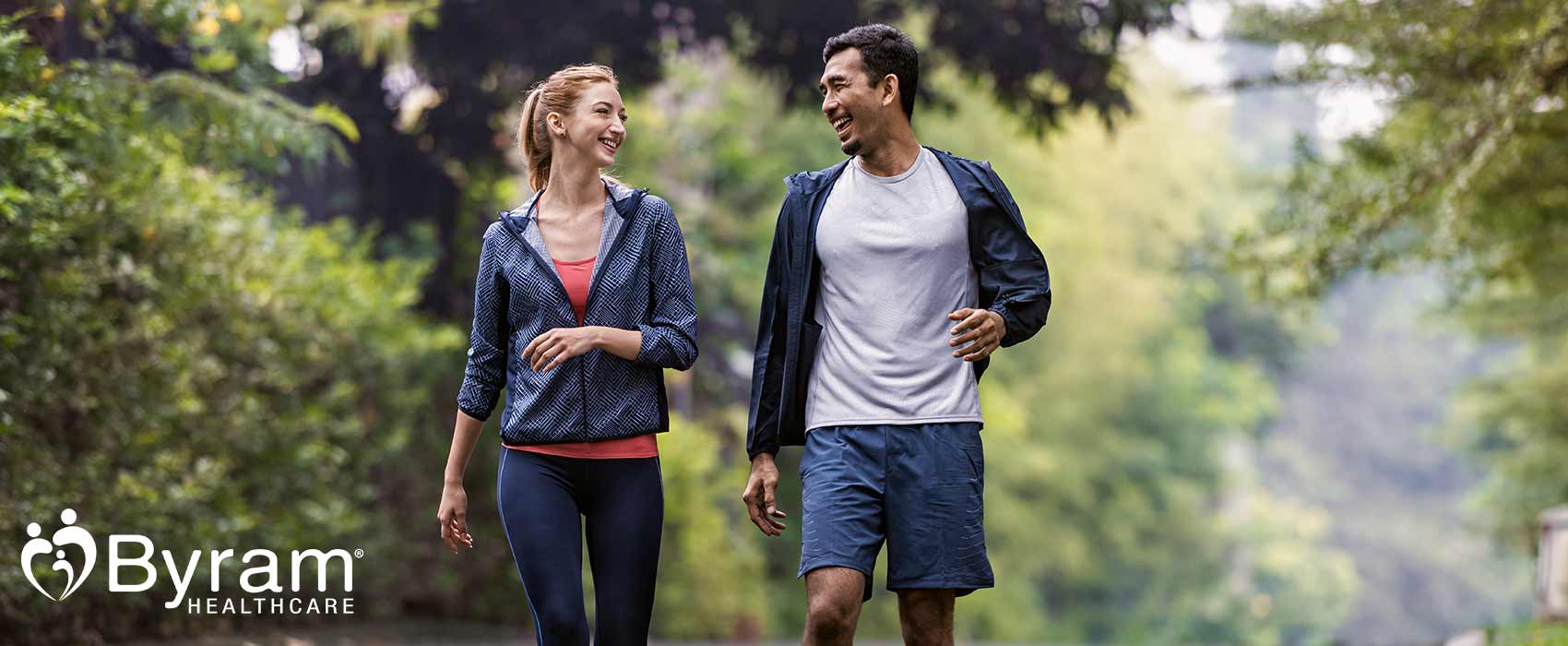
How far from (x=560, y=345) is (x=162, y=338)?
497 centimetres

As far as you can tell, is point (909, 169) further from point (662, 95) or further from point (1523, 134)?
point (662, 95)

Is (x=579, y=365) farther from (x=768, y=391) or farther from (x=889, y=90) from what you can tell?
(x=889, y=90)

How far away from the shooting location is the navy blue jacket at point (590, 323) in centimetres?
483

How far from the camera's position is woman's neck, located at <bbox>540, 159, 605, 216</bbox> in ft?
16.5

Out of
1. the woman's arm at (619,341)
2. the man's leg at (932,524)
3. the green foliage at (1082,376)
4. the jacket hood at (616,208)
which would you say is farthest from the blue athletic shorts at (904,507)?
the green foliage at (1082,376)

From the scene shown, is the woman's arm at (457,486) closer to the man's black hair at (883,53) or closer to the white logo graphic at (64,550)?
the man's black hair at (883,53)

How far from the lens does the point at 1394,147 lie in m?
12.3

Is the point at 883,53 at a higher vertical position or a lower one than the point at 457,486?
higher

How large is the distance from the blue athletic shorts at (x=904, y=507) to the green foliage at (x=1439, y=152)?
4804 mm

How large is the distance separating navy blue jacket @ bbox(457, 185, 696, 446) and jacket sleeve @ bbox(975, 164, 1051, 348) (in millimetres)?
802

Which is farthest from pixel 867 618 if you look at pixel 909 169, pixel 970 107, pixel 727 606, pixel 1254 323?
pixel 1254 323

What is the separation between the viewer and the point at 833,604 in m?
4.74

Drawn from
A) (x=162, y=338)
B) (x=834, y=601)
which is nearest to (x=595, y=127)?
(x=834, y=601)

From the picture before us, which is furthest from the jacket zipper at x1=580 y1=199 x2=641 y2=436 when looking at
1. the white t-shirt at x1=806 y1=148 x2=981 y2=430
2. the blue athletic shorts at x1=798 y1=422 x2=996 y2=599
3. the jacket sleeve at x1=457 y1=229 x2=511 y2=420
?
the blue athletic shorts at x1=798 y1=422 x2=996 y2=599
